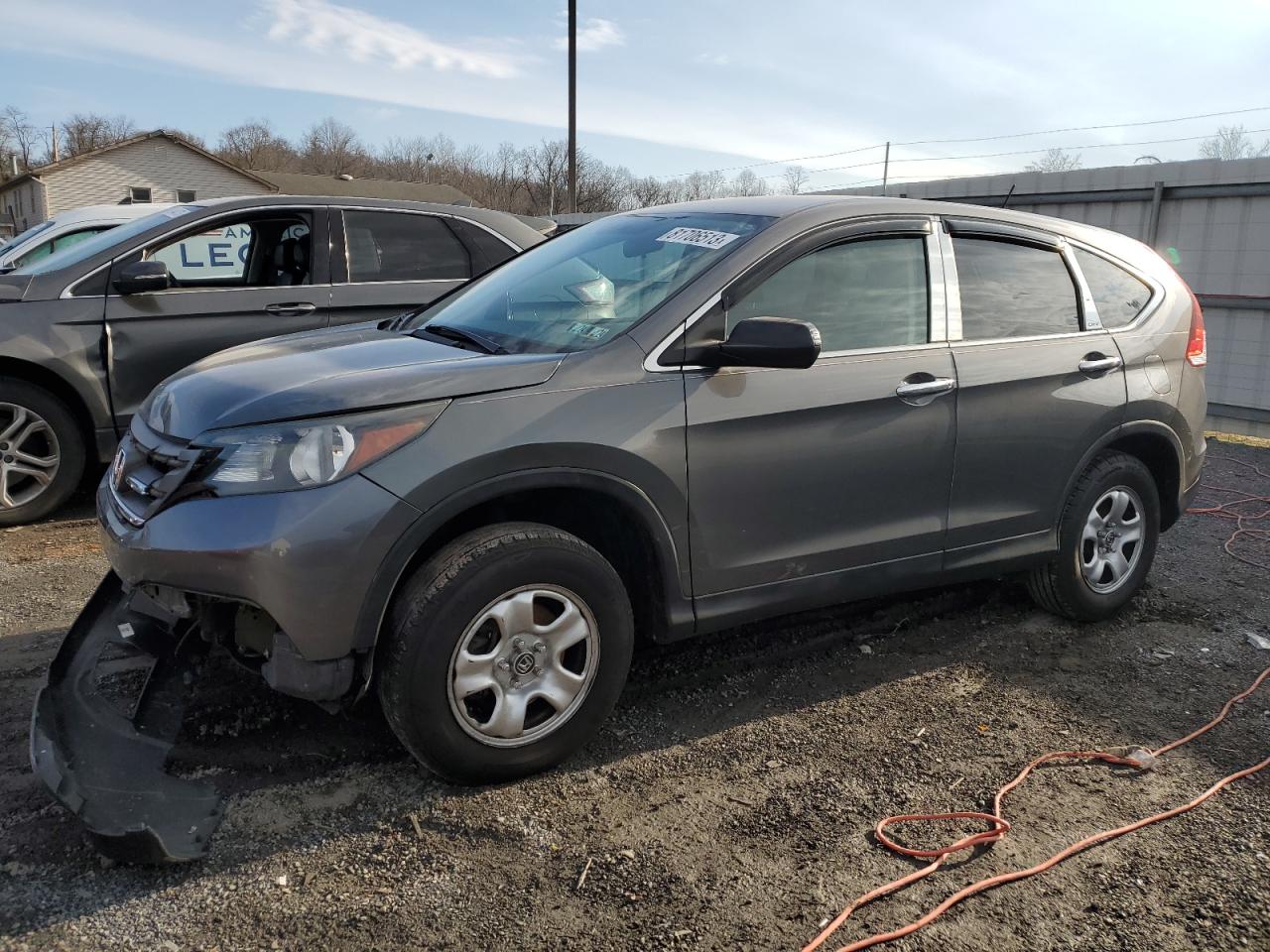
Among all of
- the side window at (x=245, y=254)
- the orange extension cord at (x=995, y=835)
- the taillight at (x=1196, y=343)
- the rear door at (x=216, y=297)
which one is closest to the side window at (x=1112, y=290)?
A: the taillight at (x=1196, y=343)

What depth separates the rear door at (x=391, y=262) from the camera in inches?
239

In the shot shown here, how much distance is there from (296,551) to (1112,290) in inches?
144

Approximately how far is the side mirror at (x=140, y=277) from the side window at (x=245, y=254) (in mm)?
268

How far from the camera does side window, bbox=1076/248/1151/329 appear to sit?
14.0 ft

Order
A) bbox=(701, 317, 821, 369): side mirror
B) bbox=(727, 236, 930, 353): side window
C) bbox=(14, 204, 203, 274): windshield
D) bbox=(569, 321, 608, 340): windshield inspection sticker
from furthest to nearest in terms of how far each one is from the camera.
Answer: bbox=(14, 204, 203, 274): windshield < bbox=(727, 236, 930, 353): side window < bbox=(569, 321, 608, 340): windshield inspection sticker < bbox=(701, 317, 821, 369): side mirror

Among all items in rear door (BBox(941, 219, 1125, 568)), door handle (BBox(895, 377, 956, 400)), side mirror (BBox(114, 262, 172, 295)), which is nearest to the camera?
door handle (BBox(895, 377, 956, 400))

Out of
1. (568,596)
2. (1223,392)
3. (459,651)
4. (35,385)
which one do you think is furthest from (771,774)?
(1223,392)

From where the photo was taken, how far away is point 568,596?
9.66 ft

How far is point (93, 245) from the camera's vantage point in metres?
5.75

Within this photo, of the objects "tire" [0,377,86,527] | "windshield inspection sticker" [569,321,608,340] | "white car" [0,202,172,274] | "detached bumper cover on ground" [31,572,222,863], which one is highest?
"white car" [0,202,172,274]

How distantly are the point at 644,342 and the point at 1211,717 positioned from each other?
8.45 ft

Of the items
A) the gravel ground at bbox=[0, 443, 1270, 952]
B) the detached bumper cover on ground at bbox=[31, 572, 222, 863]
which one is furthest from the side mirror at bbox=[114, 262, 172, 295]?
the detached bumper cover on ground at bbox=[31, 572, 222, 863]

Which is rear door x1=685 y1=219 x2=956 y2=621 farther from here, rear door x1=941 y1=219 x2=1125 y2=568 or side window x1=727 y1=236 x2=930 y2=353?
rear door x1=941 y1=219 x2=1125 y2=568

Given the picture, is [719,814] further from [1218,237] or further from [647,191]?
[647,191]
